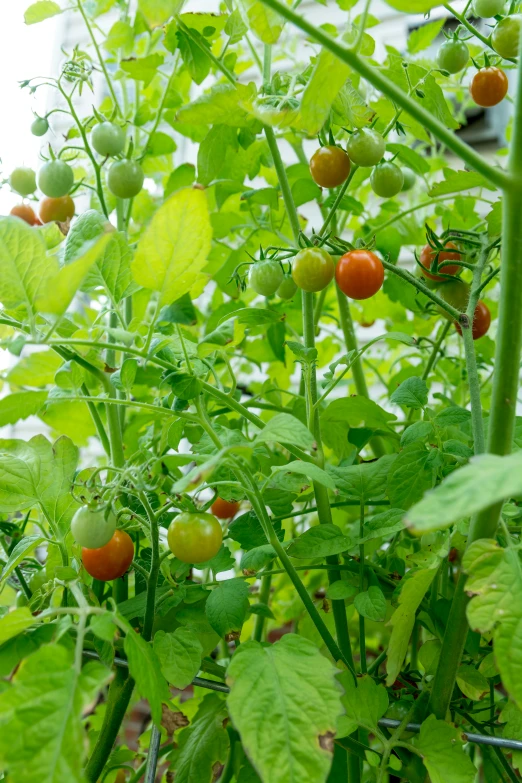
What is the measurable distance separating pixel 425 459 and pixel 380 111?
365mm

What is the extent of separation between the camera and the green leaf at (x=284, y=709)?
0.40 metres

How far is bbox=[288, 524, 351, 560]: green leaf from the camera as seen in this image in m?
0.55

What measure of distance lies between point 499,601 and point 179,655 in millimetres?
261

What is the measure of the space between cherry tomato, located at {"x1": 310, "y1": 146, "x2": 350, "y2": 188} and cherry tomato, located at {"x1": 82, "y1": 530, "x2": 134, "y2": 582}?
384 millimetres

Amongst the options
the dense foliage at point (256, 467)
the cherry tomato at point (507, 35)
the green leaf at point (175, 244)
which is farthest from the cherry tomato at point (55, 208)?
the cherry tomato at point (507, 35)

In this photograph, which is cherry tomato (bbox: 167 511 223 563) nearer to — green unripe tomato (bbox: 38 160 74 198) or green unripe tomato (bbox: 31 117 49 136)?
green unripe tomato (bbox: 38 160 74 198)

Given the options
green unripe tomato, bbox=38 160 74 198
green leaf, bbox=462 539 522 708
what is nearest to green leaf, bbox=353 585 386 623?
green leaf, bbox=462 539 522 708

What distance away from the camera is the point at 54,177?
750 mm

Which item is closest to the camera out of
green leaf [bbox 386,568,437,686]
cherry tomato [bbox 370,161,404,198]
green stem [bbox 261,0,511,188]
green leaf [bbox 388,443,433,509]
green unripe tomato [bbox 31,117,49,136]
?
green stem [bbox 261,0,511,188]

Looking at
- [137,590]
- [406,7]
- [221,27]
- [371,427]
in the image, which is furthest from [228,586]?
[221,27]

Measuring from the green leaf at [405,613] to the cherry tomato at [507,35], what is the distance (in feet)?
1.70

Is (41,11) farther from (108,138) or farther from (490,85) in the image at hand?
(490,85)

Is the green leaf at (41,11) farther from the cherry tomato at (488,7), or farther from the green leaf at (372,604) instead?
the green leaf at (372,604)

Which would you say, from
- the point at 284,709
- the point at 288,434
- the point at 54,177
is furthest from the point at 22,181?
the point at 284,709
